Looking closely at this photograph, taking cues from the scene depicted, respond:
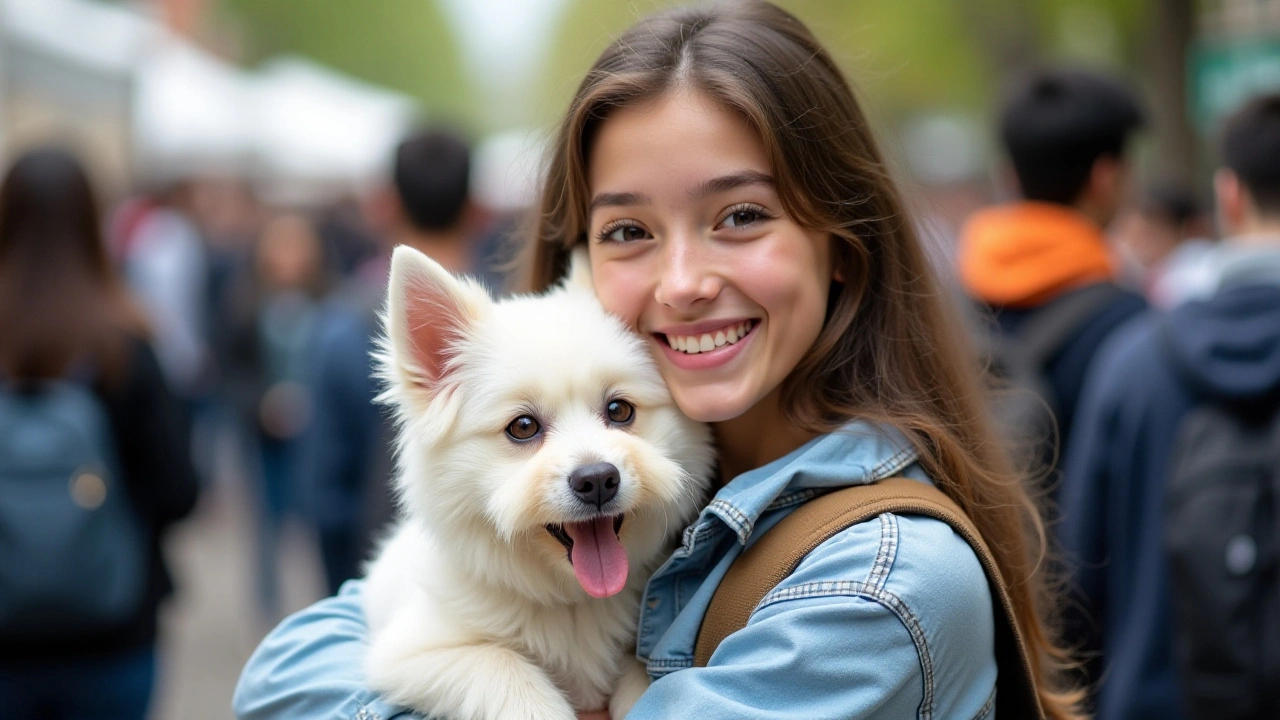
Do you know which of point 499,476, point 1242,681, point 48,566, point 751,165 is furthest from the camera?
point 48,566

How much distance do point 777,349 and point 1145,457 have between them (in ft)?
7.70

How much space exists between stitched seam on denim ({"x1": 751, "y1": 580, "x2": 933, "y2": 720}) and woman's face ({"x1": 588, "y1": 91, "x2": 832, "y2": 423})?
1.59 ft

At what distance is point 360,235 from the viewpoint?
15.8 m

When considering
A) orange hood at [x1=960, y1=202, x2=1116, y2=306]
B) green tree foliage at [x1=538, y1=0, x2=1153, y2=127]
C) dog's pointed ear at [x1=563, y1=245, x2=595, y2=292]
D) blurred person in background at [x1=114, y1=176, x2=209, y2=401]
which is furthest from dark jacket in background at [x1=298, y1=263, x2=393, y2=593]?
green tree foliage at [x1=538, y1=0, x2=1153, y2=127]

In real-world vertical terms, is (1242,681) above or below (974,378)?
below

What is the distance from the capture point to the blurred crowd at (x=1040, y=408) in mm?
3832

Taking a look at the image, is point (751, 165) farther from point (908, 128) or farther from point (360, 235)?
point (908, 128)

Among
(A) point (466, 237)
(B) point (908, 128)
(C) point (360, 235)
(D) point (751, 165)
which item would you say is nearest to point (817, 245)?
(D) point (751, 165)

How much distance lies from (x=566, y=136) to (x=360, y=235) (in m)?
13.4

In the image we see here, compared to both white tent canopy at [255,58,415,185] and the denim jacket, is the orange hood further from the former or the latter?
white tent canopy at [255,58,415,185]

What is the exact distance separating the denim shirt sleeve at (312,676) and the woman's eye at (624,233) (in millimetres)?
1150

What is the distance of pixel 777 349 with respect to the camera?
264 cm

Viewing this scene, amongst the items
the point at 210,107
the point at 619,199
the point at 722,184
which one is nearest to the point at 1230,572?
the point at 722,184

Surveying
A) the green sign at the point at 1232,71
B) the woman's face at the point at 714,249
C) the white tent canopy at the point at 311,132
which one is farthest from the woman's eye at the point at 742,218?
the white tent canopy at the point at 311,132
